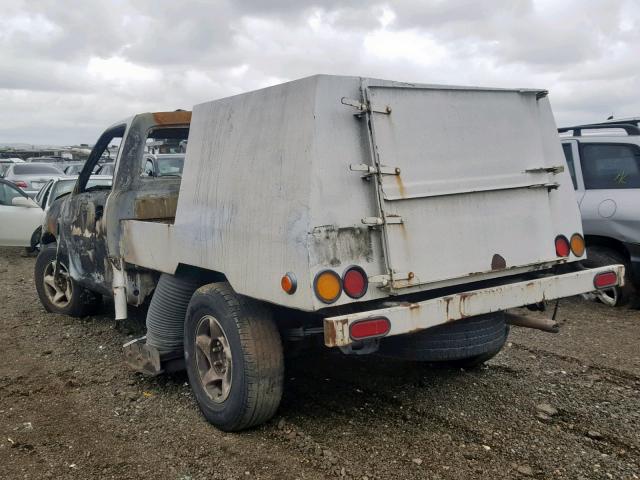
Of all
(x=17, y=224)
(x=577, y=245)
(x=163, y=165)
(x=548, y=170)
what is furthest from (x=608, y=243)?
(x=17, y=224)

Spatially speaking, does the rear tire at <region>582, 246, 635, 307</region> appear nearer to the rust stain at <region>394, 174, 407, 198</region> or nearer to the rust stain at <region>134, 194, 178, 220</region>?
the rust stain at <region>394, 174, 407, 198</region>

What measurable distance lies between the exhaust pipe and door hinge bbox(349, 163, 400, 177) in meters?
1.36

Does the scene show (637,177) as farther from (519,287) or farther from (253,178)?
(253,178)

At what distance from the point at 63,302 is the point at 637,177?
6.25 m

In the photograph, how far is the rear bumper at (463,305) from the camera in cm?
291

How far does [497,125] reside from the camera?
3723 mm

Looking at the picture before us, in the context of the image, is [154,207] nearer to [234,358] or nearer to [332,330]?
[234,358]

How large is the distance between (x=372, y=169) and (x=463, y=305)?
871 mm

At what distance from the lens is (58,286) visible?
21.7ft

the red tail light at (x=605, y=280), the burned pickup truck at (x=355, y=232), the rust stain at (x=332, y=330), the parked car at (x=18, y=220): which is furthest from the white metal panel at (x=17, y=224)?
the red tail light at (x=605, y=280)

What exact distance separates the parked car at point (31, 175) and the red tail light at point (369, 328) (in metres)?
15.5

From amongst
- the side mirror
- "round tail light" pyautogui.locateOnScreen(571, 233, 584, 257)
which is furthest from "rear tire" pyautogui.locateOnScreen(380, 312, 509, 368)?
the side mirror

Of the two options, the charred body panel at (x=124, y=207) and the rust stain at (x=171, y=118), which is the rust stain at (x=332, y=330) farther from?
the rust stain at (x=171, y=118)

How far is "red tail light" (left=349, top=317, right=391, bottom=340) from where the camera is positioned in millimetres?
2926
